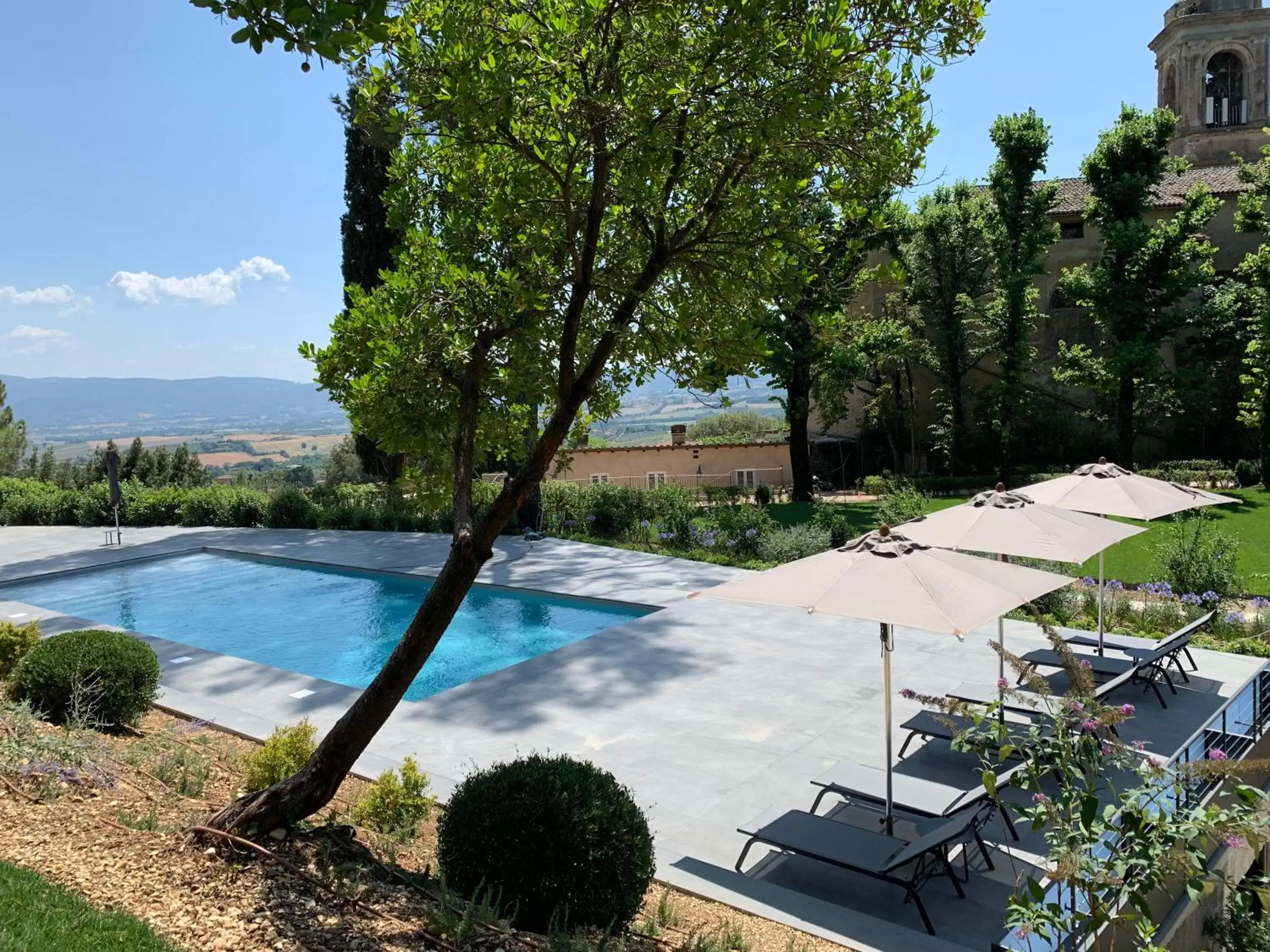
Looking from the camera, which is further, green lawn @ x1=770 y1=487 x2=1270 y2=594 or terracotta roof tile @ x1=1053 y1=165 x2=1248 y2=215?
terracotta roof tile @ x1=1053 y1=165 x2=1248 y2=215

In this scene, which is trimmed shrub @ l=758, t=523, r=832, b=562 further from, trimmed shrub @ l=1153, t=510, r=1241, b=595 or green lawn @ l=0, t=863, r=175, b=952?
green lawn @ l=0, t=863, r=175, b=952

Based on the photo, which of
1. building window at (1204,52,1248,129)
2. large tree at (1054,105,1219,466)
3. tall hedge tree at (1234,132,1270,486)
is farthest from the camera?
building window at (1204,52,1248,129)

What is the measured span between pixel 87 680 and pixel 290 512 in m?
16.8

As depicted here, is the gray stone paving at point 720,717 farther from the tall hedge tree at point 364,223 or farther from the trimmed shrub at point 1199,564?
the tall hedge tree at point 364,223

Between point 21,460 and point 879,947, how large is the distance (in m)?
45.2

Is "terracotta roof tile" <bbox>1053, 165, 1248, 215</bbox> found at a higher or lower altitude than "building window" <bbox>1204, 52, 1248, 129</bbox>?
lower

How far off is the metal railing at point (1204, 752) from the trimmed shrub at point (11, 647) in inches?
350

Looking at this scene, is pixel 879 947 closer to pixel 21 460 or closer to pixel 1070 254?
pixel 1070 254

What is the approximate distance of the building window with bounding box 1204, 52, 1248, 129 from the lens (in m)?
43.8

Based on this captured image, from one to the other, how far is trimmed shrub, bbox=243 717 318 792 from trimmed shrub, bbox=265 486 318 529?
1829 centimetres

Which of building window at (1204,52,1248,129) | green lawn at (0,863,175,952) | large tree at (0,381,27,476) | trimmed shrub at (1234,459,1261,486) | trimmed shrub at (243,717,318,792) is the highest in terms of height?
building window at (1204,52,1248,129)

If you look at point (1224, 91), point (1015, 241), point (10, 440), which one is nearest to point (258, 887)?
point (1015, 241)

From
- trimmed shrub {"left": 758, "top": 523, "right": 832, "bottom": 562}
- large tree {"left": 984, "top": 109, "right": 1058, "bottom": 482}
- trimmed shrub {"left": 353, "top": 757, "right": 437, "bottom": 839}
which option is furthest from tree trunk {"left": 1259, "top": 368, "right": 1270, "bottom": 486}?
trimmed shrub {"left": 353, "top": 757, "right": 437, "bottom": 839}

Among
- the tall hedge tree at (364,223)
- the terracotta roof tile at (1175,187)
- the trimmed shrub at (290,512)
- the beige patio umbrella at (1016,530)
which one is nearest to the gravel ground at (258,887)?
the beige patio umbrella at (1016,530)
